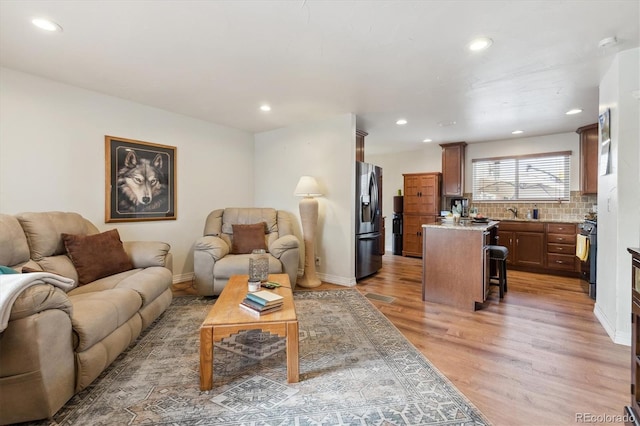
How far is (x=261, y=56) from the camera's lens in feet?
7.68

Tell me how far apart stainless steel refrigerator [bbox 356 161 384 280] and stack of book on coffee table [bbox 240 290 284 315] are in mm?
2276

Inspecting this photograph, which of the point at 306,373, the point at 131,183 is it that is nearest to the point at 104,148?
the point at 131,183

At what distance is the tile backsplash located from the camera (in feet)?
15.1

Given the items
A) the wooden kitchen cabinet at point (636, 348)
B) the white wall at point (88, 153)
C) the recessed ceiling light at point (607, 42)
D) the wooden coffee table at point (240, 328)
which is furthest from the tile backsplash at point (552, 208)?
the wooden coffee table at point (240, 328)

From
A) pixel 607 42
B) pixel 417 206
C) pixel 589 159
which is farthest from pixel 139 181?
pixel 589 159

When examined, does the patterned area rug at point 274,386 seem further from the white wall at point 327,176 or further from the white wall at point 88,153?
the white wall at point 88,153

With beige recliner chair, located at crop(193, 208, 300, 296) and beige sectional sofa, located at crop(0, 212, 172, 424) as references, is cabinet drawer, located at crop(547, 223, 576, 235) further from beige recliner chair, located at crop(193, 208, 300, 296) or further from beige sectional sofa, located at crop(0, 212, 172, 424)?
beige sectional sofa, located at crop(0, 212, 172, 424)

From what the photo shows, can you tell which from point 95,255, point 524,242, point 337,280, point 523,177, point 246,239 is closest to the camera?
point 95,255

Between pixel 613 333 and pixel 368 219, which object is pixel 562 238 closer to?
pixel 613 333

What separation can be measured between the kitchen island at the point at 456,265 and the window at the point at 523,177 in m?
2.71

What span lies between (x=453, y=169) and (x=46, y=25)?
5737mm

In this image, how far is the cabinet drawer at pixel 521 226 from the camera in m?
4.52

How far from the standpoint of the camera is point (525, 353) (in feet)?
6.93

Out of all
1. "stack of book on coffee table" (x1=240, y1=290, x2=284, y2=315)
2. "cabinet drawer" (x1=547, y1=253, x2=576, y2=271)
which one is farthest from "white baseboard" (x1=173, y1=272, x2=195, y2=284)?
"cabinet drawer" (x1=547, y1=253, x2=576, y2=271)
